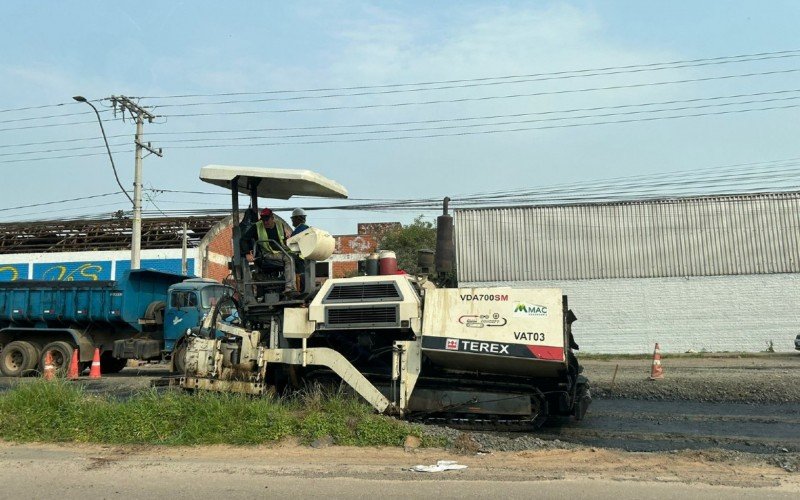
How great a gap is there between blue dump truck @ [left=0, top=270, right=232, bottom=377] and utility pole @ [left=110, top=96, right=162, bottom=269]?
17.3 ft

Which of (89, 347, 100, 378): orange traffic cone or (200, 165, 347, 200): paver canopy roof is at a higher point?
(200, 165, 347, 200): paver canopy roof

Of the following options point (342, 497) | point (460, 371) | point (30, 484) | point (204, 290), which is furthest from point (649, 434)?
point (204, 290)

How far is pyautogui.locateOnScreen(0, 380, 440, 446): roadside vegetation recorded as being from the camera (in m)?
6.85

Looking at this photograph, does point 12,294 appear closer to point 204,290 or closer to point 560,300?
point 204,290

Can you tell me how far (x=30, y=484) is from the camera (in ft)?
18.6

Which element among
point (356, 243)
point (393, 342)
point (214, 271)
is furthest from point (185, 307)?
point (356, 243)

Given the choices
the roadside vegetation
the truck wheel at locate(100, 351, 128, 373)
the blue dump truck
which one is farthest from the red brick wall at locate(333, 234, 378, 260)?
the roadside vegetation

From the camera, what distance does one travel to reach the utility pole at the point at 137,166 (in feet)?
73.6

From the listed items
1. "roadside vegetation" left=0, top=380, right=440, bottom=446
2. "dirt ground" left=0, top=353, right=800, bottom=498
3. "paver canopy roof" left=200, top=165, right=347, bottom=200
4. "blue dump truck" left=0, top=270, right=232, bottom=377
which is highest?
"paver canopy roof" left=200, top=165, right=347, bottom=200

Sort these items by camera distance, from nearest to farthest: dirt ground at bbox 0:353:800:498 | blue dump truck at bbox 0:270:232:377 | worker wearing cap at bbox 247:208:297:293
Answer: dirt ground at bbox 0:353:800:498 → worker wearing cap at bbox 247:208:297:293 → blue dump truck at bbox 0:270:232:377

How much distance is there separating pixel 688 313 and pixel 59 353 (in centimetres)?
2136

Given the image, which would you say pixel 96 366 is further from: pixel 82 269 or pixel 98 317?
pixel 82 269

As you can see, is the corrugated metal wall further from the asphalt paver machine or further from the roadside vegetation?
the roadside vegetation

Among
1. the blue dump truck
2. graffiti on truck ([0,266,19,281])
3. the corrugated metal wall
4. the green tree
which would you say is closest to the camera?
the blue dump truck
